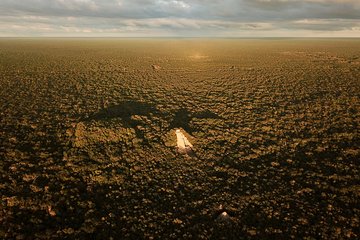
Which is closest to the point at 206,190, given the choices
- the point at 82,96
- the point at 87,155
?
the point at 87,155

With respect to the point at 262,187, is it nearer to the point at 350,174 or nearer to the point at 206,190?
the point at 206,190

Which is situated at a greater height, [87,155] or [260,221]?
[87,155]

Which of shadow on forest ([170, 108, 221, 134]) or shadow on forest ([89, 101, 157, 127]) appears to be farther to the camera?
shadow on forest ([89, 101, 157, 127])

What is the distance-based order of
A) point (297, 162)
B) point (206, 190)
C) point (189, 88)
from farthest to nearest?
point (189, 88) < point (297, 162) < point (206, 190)

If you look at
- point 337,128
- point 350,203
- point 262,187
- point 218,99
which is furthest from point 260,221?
point 218,99

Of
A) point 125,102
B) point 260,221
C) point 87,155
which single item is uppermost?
point 125,102

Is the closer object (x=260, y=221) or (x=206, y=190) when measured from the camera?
(x=260, y=221)

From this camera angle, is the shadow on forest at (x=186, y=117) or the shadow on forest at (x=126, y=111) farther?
the shadow on forest at (x=126, y=111)

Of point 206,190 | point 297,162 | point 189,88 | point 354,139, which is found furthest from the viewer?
point 189,88

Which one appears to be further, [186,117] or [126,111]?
[126,111]

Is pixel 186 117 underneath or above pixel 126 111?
underneath
